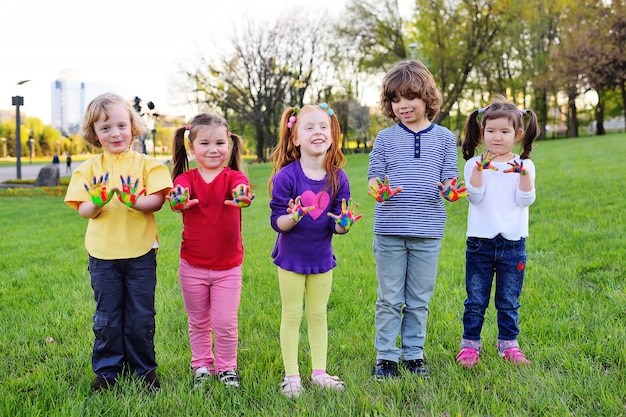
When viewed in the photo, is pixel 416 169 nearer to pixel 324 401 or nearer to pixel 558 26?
pixel 324 401

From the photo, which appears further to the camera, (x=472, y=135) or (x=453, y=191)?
(x=472, y=135)

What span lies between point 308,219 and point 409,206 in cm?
64

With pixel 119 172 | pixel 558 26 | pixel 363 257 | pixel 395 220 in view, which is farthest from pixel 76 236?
pixel 558 26

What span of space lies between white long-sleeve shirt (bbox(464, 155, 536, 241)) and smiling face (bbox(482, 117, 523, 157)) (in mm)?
92

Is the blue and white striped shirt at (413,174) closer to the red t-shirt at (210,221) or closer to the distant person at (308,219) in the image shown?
the distant person at (308,219)

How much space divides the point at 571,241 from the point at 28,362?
19.2 feet

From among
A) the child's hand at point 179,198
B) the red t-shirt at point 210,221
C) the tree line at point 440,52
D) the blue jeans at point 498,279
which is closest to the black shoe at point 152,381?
the red t-shirt at point 210,221

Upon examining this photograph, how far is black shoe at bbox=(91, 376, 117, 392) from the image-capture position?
311cm

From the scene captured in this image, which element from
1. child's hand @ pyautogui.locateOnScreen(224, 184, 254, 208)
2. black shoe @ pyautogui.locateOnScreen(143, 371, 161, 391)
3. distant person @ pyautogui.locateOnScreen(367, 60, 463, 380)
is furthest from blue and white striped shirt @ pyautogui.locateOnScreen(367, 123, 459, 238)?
black shoe @ pyautogui.locateOnScreen(143, 371, 161, 391)

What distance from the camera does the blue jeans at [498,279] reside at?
3451mm

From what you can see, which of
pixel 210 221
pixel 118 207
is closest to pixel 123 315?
pixel 118 207

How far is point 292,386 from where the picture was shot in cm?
312

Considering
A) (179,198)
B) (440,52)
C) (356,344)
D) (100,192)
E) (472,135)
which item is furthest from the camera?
(440,52)

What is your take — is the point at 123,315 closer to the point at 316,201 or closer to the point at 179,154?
the point at 179,154
